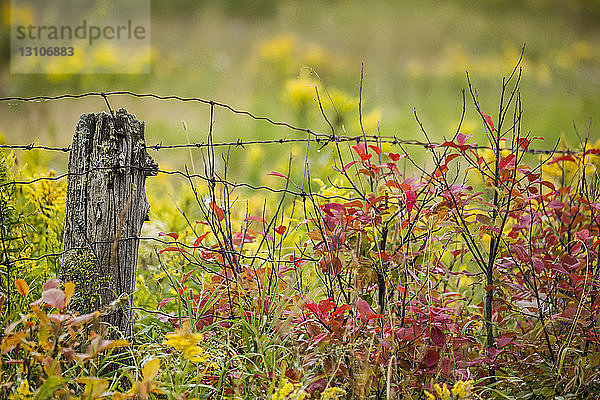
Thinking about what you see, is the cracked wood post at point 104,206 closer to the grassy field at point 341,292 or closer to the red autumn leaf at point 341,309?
the grassy field at point 341,292

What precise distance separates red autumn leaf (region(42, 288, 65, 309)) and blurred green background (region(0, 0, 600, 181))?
10.6 ft

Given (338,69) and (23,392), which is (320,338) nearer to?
(23,392)

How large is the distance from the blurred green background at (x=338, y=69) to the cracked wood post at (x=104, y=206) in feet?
Answer: 9.21

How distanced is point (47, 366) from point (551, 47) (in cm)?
1404

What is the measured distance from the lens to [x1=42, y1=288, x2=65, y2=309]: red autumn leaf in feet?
4.92

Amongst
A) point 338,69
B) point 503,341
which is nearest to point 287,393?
point 503,341

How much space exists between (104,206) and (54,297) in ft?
1.34

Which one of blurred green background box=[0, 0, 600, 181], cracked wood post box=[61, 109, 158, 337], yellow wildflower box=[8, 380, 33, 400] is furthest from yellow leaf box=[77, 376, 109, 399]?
blurred green background box=[0, 0, 600, 181]

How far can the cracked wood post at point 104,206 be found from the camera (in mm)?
1820

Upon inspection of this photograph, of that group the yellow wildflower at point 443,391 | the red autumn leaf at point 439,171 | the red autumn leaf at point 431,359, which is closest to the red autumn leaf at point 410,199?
the red autumn leaf at point 439,171

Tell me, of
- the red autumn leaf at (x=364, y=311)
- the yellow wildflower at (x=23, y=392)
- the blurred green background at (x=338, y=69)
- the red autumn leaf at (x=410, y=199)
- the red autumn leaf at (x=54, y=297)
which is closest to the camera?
the yellow wildflower at (x=23, y=392)

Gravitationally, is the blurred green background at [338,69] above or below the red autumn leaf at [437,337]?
above

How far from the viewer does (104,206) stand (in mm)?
1844

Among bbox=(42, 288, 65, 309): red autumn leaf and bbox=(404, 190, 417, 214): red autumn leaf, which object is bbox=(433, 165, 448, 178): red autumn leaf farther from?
bbox=(42, 288, 65, 309): red autumn leaf
